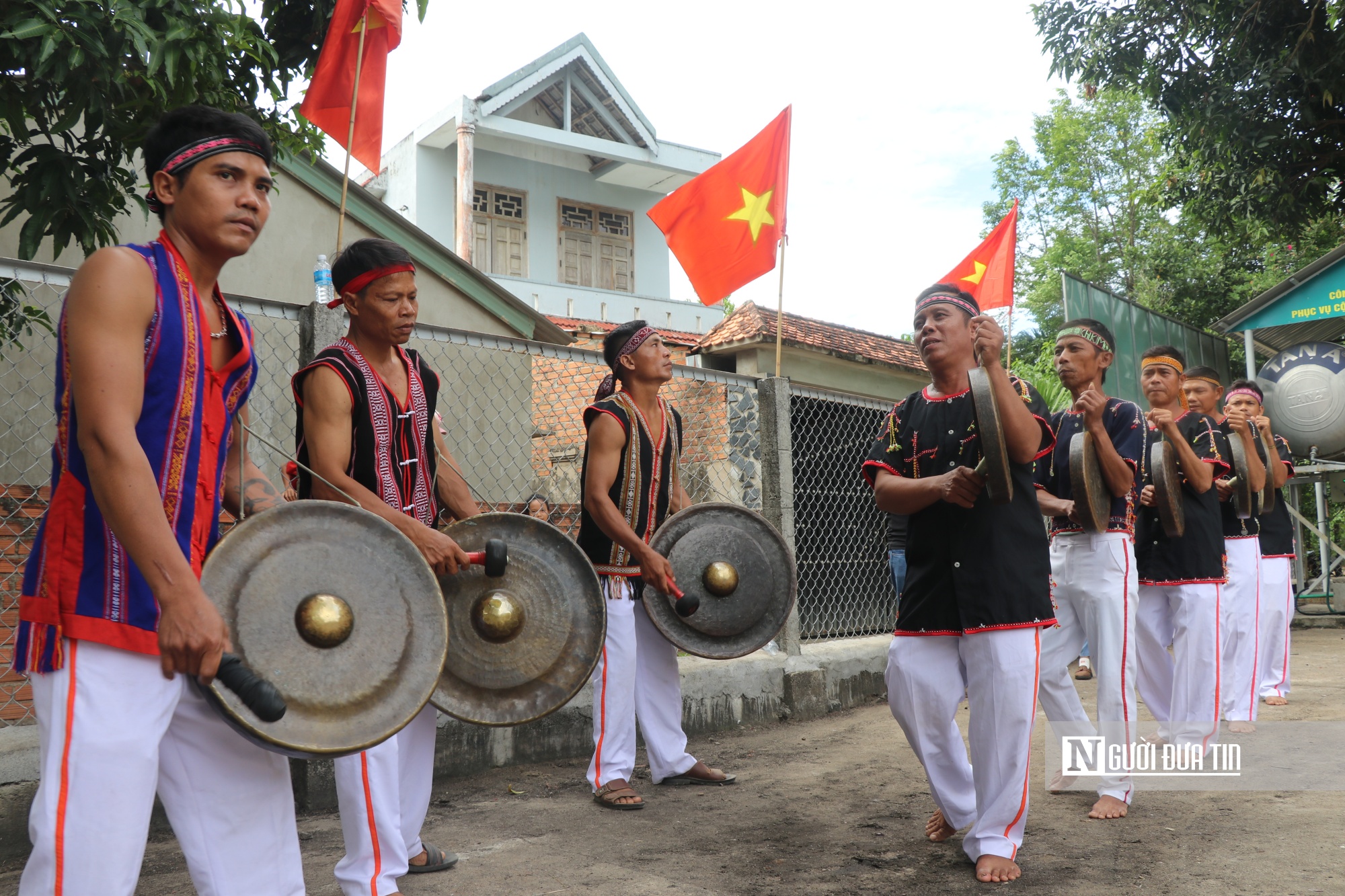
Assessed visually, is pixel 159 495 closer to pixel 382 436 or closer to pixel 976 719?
pixel 382 436

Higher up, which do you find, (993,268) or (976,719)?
(993,268)

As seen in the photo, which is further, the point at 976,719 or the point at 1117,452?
the point at 1117,452

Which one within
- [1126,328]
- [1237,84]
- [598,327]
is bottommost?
[1126,328]

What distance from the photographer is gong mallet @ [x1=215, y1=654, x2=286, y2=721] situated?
199 centimetres

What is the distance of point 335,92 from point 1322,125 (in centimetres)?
1339

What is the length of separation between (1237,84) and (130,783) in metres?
15.4

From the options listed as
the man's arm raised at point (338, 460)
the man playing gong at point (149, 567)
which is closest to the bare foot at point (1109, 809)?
the man's arm raised at point (338, 460)

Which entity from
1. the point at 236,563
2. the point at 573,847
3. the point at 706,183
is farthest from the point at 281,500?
the point at 706,183

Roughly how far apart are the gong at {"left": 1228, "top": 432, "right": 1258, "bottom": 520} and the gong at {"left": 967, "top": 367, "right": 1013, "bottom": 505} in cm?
372

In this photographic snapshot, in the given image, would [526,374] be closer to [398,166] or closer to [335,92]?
[335,92]

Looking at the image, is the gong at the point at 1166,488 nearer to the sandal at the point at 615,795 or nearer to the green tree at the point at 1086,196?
the sandal at the point at 615,795

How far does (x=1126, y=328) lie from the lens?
14.4 meters

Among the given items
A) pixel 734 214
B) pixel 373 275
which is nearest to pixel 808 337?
pixel 734 214

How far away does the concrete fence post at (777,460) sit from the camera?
6895mm
